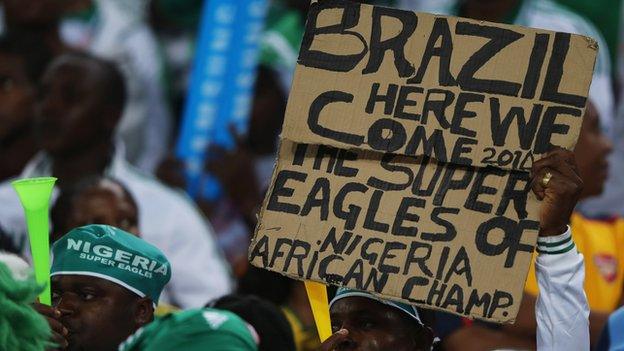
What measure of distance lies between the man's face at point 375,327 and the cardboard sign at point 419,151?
0.64 ft

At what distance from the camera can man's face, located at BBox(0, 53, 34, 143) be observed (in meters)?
7.96

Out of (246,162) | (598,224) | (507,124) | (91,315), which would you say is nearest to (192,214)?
(246,162)

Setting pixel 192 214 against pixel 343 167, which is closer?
pixel 343 167

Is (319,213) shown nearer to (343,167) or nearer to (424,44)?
(343,167)

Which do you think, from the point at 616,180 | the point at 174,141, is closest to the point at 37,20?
the point at 174,141

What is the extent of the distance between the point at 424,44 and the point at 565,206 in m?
0.60

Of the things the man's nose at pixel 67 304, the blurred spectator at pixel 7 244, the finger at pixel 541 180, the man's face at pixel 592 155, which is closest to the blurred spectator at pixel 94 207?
the blurred spectator at pixel 7 244

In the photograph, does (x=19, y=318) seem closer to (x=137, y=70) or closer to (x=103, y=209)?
(x=103, y=209)

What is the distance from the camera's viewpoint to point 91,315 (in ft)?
15.8

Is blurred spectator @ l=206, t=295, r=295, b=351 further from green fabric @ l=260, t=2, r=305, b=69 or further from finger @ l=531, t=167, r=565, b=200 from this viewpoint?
green fabric @ l=260, t=2, r=305, b=69

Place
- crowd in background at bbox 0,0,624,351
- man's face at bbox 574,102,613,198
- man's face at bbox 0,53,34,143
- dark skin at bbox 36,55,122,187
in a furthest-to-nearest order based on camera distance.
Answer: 1. man's face at bbox 0,53,34,143
2. dark skin at bbox 36,55,122,187
3. man's face at bbox 574,102,613,198
4. crowd in background at bbox 0,0,624,351

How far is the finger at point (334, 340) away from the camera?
448cm

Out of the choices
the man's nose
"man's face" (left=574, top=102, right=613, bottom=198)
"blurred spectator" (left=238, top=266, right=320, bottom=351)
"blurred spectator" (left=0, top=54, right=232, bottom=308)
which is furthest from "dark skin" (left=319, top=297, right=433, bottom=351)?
"blurred spectator" (left=0, top=54, right=232, bottom=308)

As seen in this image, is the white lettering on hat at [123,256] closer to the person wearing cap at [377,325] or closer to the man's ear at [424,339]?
the person wearing cap at [377,325]
